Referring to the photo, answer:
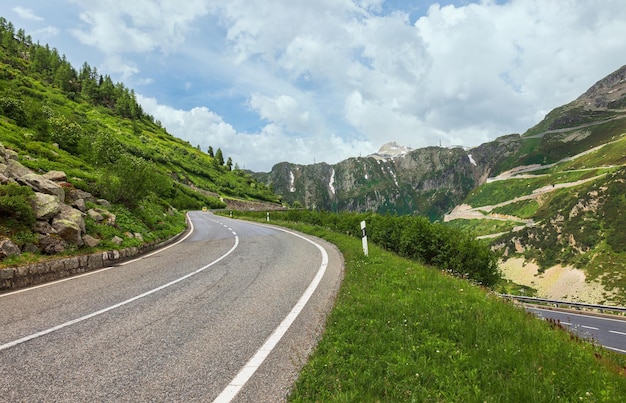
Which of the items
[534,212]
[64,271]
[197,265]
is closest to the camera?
[64,271]

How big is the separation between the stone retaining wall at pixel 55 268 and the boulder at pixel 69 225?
88 centimetres

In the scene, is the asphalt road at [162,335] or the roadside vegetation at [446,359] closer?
the roadside vegetation at [446,359]

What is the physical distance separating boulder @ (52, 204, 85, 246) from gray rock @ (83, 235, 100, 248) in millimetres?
191

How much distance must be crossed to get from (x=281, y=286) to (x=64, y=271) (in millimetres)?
7167

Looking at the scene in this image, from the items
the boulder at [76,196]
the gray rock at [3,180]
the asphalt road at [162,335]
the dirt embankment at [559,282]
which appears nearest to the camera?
the asphalt road at [162,335]

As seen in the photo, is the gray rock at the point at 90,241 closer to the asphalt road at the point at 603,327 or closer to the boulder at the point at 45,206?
the boulder at the point at 45,206

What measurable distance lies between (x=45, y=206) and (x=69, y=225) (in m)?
1.13

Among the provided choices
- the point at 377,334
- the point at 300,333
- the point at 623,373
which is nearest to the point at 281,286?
the point at 300,333

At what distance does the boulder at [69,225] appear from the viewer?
36.0ft

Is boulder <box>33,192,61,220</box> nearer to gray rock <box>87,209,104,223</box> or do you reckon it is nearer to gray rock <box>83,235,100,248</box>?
gray rock <box>83,235,100,248</box>

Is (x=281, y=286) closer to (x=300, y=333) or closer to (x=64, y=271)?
(x=300, y=333)

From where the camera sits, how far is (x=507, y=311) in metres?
6.34

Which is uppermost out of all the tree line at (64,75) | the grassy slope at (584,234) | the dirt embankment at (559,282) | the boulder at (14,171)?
the tree line at (64,75)

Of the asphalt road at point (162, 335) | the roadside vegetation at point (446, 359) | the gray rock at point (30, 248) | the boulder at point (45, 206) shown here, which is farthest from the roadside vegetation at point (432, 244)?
the gray rock at point (30, 248)
